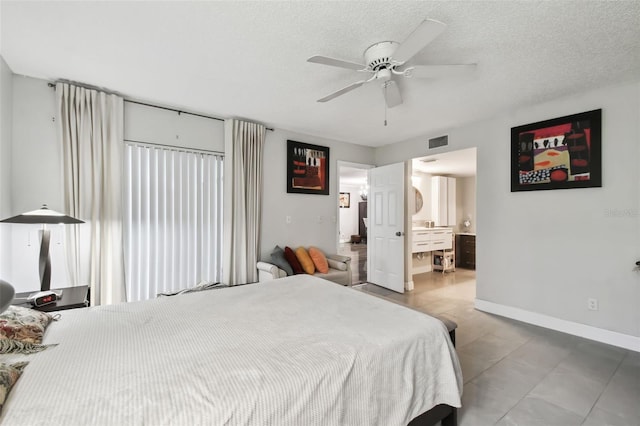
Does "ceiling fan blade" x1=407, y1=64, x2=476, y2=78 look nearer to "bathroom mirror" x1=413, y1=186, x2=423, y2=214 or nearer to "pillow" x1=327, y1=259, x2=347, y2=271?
"pillow" x1=327, y1=259, x2=347, y2=271

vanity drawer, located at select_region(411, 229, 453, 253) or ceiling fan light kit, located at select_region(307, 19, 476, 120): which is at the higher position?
ceiling fan light kit, located at select_region(307, 19, 476, 120)

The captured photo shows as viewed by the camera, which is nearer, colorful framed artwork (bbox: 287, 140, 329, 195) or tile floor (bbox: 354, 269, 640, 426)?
tile floor (bbox: 354, 269, 640, 426)

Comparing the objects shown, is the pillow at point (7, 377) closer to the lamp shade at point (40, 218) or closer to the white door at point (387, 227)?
the lamp shade at point (40, 218)

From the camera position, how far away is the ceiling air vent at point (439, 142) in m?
4.12

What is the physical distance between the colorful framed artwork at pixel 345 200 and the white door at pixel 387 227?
556 cm

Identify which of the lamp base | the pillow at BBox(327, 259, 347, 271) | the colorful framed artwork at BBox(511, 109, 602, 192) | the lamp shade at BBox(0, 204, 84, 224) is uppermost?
the colorful framed artwork at BBox(511, 109, 602, 192)

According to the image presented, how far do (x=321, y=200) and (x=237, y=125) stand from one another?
1761 millimetres

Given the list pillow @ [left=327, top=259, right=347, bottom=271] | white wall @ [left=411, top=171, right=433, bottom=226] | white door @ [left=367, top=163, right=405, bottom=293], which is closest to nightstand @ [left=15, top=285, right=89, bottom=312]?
pillow @ [left=327, top=259, right=347, bottom=271]

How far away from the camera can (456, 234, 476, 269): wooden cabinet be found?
630cm

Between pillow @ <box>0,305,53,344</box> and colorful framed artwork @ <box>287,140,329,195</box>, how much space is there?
307 cm

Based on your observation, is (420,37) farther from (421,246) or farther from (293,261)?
(421,246)

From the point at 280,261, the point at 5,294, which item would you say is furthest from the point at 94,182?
the point at 5,294

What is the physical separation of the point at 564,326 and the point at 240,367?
3.63m

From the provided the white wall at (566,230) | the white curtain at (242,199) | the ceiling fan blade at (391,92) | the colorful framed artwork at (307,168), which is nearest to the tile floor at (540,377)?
the white wall at (566,230)
